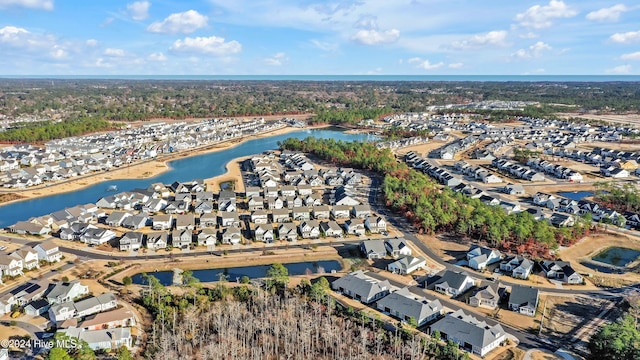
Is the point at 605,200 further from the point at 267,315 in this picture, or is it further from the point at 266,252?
the point at 267,315

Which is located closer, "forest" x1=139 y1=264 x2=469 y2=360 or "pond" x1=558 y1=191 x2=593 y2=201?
"forest" x1=139 y1=264 x2=469 y2=360

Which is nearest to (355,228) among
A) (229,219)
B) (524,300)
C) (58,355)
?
(229,219)

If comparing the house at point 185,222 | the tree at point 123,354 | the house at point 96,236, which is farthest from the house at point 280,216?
the tree at point 123,354

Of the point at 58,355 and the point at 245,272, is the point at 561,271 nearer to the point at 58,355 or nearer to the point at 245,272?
the point at 245,272

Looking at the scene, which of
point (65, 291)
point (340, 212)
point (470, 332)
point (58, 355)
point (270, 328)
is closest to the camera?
point (58, 355)

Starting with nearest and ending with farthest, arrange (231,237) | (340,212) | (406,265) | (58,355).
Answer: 1. (58,355)
2. (406,265)
3. (231,237)
4. (340,212)

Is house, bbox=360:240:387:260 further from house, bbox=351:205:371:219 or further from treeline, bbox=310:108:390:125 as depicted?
treeline, bbox=310:108:390:125

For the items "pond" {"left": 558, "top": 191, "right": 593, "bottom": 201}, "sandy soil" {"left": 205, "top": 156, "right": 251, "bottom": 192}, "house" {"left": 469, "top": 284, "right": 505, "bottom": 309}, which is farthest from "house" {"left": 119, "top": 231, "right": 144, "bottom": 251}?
"pond" {"left": 558, "top": 191, "right": 593, "bottom": 201}

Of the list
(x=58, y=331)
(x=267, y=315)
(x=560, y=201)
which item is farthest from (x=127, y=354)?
(x=560, y=201)
